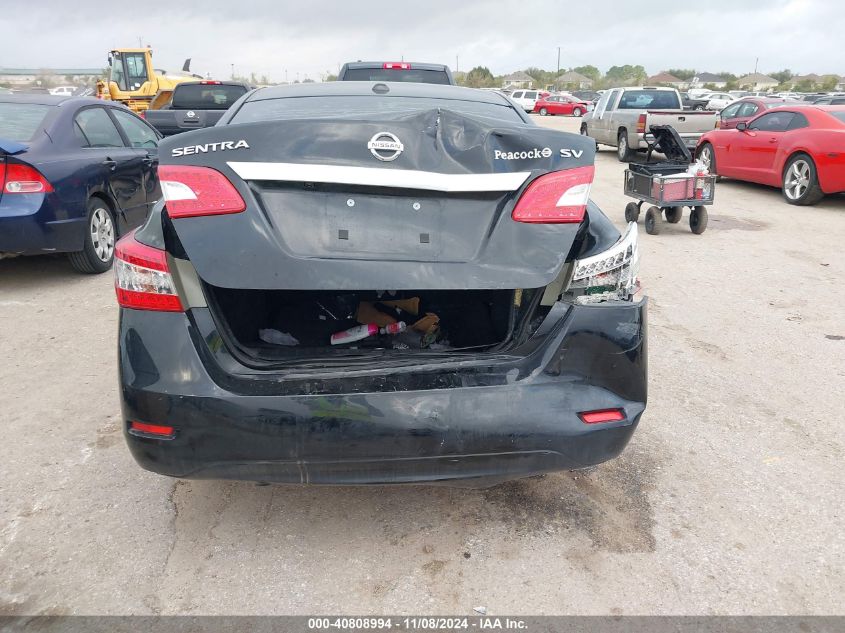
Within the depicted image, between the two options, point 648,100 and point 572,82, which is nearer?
point 648,100

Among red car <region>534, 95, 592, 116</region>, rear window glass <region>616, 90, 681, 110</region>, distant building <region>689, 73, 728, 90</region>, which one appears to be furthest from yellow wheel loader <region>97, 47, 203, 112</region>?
distant building <region>689, 73, 728, 90</region>

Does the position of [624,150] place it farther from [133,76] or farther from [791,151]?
[133,76]

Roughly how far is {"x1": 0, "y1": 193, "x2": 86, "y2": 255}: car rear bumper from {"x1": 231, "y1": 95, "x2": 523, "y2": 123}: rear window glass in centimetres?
320

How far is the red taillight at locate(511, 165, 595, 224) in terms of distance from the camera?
2.38 meters

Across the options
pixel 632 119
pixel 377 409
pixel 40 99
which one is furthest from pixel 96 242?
pixel 632 119

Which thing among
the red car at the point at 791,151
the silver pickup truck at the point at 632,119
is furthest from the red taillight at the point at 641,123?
the red car at the point at 791,151

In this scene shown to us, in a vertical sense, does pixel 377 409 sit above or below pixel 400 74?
below

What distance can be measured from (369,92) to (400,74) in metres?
6.14

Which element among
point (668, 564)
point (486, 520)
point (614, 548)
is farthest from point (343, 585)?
point (668, 564)

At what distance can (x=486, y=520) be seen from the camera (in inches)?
111

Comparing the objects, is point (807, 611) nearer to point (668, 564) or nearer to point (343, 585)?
point (668, 564)

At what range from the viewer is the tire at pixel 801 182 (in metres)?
10.4

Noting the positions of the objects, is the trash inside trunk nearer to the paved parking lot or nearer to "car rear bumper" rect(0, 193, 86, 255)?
the paved parking lot

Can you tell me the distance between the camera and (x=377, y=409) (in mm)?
2217
